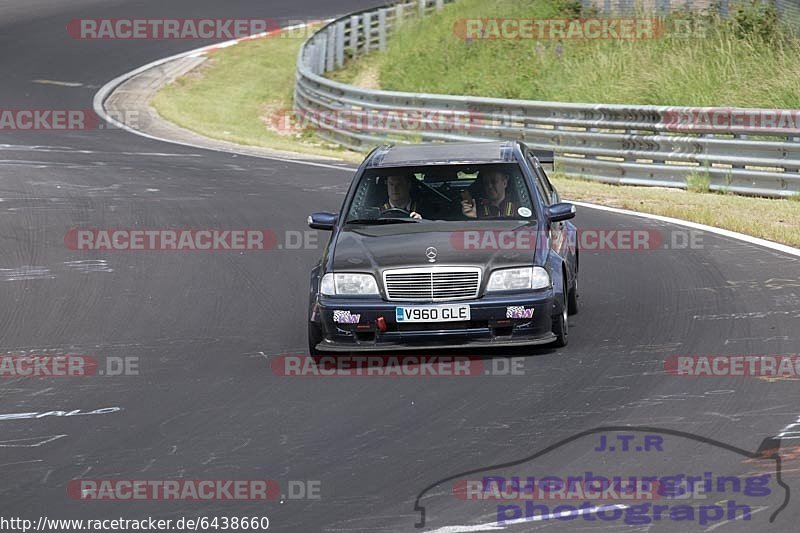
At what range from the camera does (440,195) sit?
10344 mm

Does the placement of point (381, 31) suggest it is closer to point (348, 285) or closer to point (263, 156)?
point (263, 156)

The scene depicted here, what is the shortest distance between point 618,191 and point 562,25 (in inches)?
493

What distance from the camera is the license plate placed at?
30.0ft

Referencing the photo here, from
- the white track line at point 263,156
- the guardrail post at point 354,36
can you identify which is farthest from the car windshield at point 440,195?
the guardrail post at point 354,36

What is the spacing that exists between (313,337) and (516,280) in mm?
1458

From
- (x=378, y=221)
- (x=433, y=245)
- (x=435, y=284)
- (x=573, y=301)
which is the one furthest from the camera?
(x=573, y=301)

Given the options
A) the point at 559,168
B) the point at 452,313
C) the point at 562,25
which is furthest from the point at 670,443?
the point at 562,25

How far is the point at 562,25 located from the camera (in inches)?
1202

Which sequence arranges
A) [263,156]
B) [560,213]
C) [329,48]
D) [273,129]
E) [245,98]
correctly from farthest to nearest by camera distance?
[329,48] → [245,98] → [273,129] → [263,156] → [560,213]

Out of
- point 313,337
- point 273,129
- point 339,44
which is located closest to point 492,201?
point 313,337

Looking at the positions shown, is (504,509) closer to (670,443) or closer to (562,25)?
(670,443)

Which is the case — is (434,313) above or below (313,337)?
above

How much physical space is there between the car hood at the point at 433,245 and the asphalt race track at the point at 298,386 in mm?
704

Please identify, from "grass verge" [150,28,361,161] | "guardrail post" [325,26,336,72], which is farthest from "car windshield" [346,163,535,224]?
"guardrail post" [325,26,336,72]
